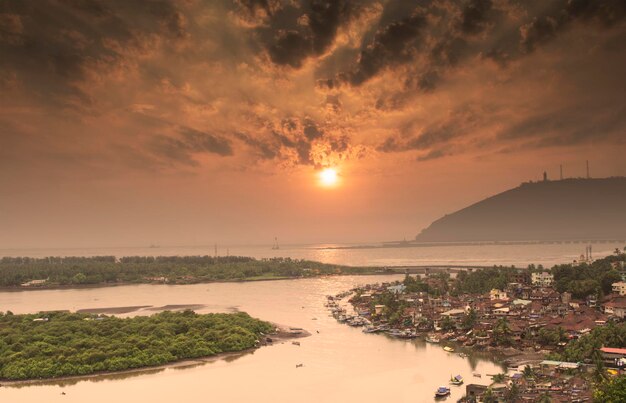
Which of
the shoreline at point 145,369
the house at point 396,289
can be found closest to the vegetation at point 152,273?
the house at point 396,289

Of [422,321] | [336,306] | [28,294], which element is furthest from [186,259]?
[422,321]

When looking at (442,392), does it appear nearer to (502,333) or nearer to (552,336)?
(502,333)

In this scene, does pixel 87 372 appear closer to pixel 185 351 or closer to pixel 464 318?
pixel 185 351

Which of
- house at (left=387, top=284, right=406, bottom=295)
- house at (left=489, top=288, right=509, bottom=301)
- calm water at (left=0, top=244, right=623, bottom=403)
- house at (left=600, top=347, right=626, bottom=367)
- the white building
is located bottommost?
calm water at (left=0, top=244, right=623, bottom=403)

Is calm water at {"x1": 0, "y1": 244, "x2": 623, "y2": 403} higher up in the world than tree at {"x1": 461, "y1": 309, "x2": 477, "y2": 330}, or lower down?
lower down

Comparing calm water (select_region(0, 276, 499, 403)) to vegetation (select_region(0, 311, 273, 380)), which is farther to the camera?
vegetation (select_region(0, 311, 273, 380))

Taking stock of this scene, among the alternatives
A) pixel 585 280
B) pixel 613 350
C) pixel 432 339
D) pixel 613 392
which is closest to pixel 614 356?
pixel 613 350

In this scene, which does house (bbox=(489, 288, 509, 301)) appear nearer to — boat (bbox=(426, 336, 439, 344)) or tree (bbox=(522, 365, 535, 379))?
boat (bbox=(426, 336, 439, 344))

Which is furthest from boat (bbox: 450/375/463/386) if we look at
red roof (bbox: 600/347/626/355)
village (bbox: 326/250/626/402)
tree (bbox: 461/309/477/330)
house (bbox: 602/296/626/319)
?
house (bbox: 602/296/626/319)
